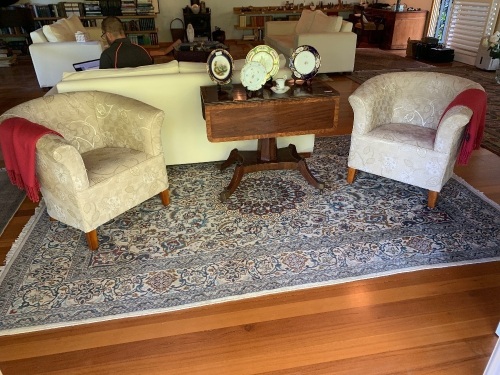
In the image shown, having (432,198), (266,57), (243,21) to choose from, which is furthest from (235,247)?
(243,21)

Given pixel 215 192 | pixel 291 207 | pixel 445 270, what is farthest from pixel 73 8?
pixel 445 270

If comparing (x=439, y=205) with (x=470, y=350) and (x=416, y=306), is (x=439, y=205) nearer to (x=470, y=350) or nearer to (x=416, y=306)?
(x=416, y=306)

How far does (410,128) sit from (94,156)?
2.17m

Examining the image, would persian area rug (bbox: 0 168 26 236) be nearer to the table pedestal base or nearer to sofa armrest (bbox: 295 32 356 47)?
the table pedestal base

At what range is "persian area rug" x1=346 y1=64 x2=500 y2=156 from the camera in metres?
3.65

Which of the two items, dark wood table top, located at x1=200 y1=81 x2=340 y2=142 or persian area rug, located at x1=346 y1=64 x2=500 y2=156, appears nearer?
dark wood table top, located at x1=200 y1=81 x2=340 y2=142

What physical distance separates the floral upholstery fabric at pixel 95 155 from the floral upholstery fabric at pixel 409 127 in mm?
1384

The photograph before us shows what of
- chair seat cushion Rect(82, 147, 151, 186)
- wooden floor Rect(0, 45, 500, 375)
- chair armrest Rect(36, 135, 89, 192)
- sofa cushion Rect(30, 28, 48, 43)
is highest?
sofa cushion Rect(30, 28, 48, 43)

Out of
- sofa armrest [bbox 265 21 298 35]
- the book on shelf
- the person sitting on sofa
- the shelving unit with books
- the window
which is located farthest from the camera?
the book on shelf

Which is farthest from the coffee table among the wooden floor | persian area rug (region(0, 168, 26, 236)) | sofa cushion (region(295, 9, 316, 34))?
sofa cushion (region(295, 9, 316, 34))

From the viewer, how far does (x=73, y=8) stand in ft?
23.3

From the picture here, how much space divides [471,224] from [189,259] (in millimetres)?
1776

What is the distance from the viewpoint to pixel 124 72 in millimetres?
2801

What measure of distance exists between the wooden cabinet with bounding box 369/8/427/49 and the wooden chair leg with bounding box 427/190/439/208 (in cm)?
580
